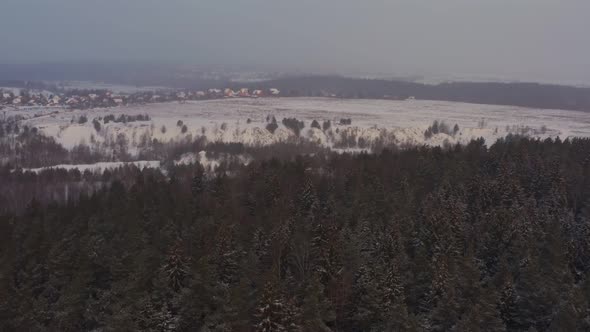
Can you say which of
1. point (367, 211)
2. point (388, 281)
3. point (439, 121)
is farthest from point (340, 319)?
point (439, 121)

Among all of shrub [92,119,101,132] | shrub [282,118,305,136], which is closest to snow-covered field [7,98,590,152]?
shrub [92,119,101,132]

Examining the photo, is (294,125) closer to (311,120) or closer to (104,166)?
(311,120)

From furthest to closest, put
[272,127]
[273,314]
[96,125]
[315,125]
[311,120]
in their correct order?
1. [311,120]
2. [315,125]
3. [96,125]
4. [272,127]
5. [273,314]

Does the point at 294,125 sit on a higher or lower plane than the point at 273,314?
higher

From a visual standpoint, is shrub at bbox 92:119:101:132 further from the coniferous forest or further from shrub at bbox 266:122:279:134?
the coniferous forest

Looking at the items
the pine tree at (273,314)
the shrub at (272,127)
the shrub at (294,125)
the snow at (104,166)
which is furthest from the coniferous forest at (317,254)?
the shrub at (294,125)

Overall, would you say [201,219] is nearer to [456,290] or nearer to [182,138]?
[456,290]

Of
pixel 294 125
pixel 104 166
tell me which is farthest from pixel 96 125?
pixel 294 125

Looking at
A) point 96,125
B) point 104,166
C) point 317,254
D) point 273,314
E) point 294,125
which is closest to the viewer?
point 273,314
